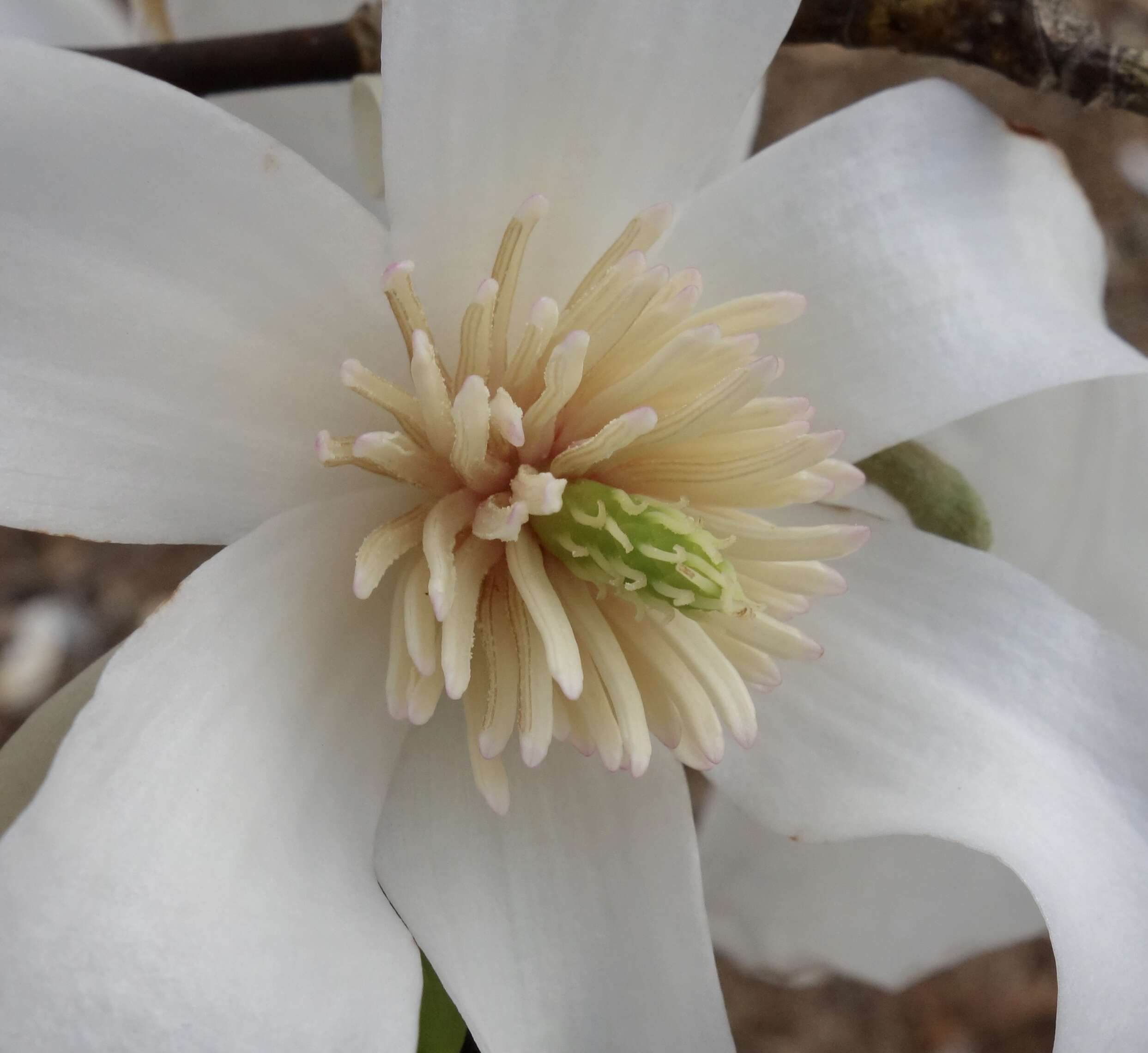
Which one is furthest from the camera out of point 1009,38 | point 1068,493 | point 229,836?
point 1068,493

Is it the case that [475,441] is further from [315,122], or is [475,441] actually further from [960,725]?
[315,122]

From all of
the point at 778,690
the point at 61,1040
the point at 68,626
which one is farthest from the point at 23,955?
the point at 68,626

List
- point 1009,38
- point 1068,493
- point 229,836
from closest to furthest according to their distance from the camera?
point 229,836
point 1009,38
point 1068,493

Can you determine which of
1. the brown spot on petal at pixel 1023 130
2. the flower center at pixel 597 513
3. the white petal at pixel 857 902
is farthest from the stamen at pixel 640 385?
the white petal at pixel 857 902

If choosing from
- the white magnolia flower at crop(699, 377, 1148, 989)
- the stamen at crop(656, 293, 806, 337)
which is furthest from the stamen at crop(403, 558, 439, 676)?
the white magnolia flower at crop(699, 377, 1148, 989)

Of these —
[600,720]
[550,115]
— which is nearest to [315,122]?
[550,115]

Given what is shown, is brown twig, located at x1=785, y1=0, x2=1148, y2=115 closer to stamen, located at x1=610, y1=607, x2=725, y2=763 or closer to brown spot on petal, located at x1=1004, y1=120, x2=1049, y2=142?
brown spot on petal, located at x1=1004, y1=120, x2=1049, y2=142

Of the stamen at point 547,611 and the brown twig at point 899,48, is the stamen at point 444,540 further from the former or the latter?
the brown twig at point 899,48

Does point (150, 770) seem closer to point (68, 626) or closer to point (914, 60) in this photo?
point (68, 626)
